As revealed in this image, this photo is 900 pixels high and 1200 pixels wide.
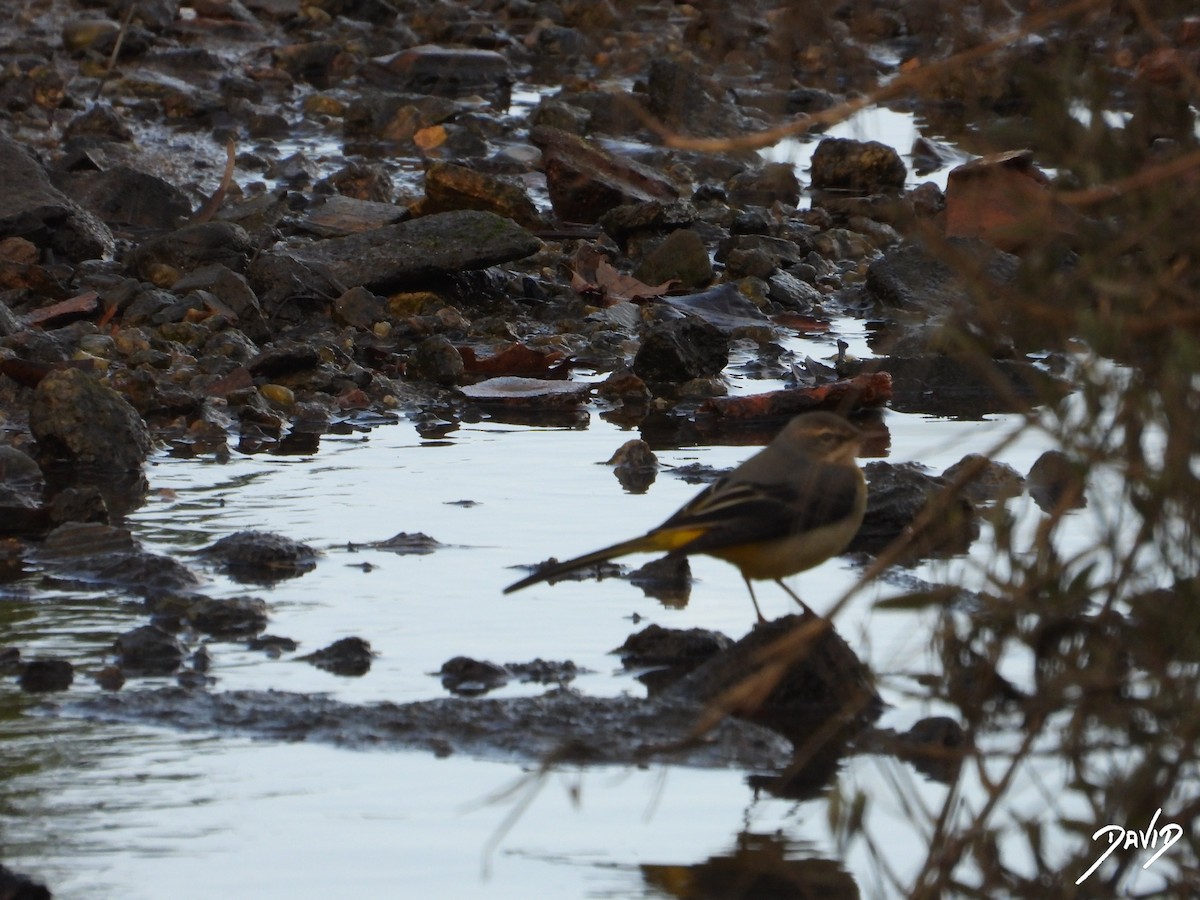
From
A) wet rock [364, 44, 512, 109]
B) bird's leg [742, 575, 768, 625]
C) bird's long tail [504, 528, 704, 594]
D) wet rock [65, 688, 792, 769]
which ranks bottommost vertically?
wet rock [65, 688, 792, 769]

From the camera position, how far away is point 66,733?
472 centimetres

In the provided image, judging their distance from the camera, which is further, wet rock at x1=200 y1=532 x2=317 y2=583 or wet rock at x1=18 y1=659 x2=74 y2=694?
wet rock at x1=200 y1=532 x2=317 y2=583

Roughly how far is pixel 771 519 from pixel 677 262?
5.26 m

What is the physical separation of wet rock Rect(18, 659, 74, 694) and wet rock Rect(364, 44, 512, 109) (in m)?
13.0

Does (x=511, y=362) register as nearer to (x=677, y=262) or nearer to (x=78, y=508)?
(x=677, y=262)

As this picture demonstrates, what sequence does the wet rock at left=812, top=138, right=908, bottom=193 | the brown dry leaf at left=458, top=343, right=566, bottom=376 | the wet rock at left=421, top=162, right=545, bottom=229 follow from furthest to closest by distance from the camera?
the wet rock at left=812, top=138, right=908, bottom=193
the wet rock at left=421, top=162, right=545, bottom=229
the brown dry leaf at left=458, top=343, right=566, bottom=376

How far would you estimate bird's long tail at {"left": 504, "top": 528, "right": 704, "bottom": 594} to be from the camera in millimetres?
5160

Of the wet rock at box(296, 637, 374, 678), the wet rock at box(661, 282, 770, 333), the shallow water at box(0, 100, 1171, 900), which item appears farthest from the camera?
the wet rock at box(661, 282, 770, 333)

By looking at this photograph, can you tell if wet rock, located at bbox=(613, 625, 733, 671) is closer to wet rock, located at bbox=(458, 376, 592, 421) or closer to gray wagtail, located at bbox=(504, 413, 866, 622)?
gray wagtail, located at bbox=(504, 413, 866, 622)

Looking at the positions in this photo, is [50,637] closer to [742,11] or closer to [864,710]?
[864,710]

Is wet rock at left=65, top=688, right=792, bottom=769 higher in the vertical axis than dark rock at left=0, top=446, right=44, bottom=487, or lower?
lower

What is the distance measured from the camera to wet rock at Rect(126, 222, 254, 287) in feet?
32.5

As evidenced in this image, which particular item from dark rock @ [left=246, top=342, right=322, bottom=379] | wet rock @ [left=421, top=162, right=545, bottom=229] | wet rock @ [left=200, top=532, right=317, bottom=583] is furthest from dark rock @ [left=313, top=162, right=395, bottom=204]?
wet rock @ [left=200, top=532, right=317, bottom=583]

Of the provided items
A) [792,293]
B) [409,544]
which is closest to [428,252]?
[792,293]
